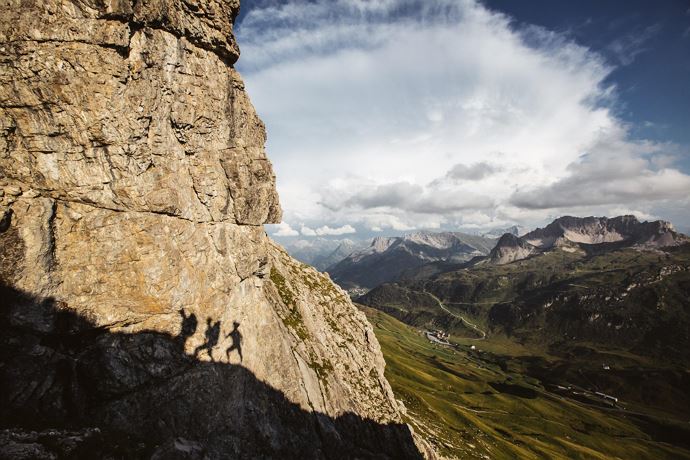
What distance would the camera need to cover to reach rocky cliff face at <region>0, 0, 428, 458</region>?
27000 mm

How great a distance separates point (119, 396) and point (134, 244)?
13271 mm

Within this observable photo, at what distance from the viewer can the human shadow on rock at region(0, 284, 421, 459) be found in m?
24.8

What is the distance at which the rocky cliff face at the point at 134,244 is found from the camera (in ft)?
88.6

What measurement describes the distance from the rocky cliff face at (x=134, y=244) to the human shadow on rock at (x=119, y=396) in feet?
0.44

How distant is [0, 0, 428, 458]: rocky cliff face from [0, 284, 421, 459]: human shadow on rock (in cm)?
13

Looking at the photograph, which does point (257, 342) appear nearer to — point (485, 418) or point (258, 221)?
point (258, 221)

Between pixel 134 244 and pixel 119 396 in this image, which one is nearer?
pixel 119 396

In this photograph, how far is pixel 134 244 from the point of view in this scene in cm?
3244

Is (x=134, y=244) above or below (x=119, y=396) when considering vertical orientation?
above

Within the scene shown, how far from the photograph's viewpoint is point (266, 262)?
50625mm

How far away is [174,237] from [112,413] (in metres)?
16.1

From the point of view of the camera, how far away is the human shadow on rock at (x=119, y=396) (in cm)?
2476

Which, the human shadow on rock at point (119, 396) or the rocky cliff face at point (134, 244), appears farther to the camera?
the rocky cliff face at point (134, 244)

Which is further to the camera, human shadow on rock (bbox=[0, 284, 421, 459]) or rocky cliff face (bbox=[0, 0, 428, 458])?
rocky cliff face (bbox=[0, 0, 428, 458])
